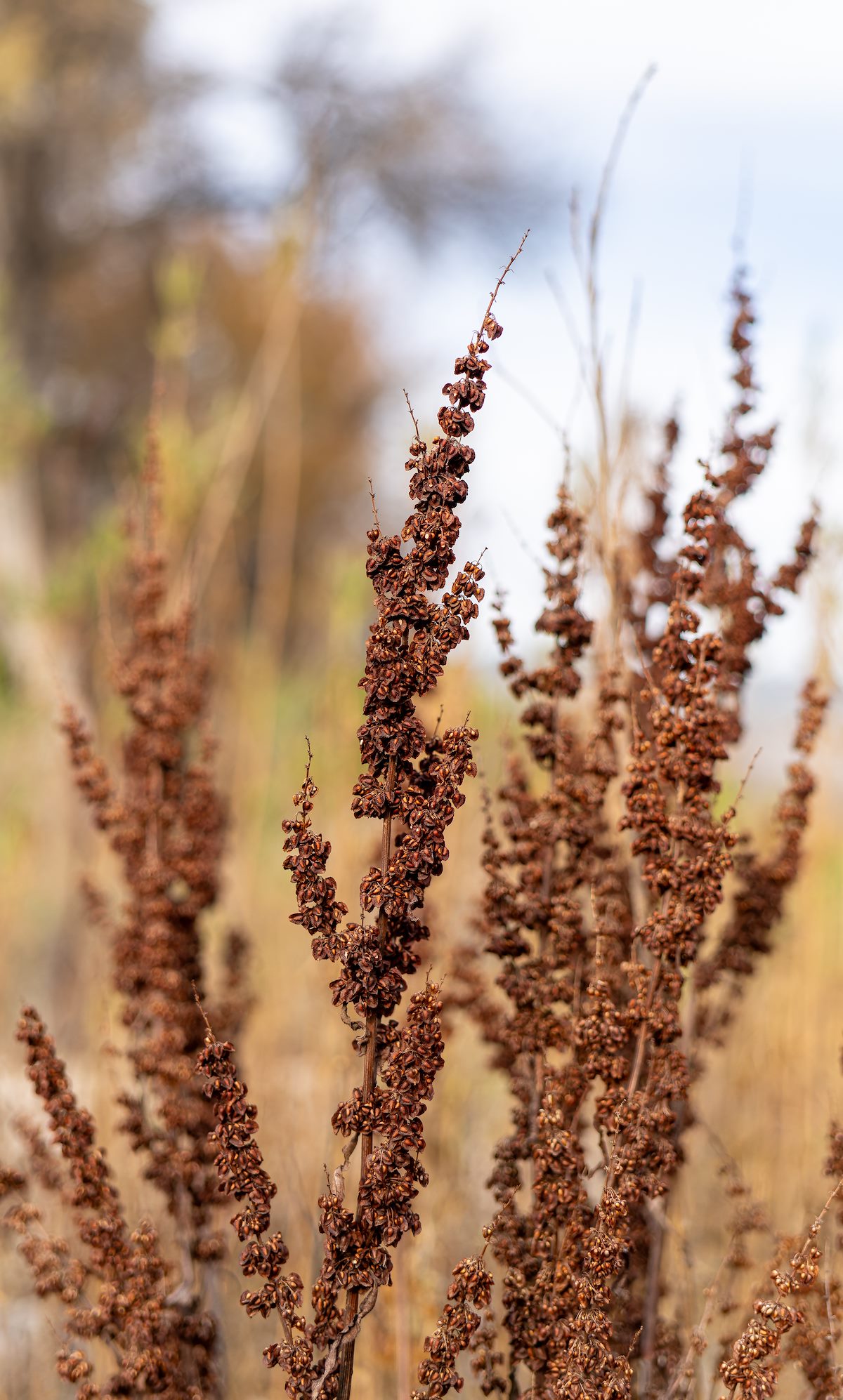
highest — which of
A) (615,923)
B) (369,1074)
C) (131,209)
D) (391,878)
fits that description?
(131,209)

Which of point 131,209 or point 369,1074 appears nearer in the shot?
point 369,1074

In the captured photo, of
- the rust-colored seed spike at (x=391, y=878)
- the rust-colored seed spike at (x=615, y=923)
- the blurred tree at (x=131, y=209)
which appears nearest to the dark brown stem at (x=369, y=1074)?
the rust-colored seed spike at (x=391, y=878)

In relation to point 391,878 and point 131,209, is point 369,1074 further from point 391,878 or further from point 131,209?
point 131,209

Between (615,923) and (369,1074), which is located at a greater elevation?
(615,923)

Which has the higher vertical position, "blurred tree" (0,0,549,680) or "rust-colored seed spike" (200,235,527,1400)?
"blurred tree" (0,0,549,680)

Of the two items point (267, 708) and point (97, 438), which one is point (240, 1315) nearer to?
point (267, 708)

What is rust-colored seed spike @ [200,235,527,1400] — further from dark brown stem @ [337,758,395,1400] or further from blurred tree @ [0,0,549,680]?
blurred tree @ [0,0,549,680]

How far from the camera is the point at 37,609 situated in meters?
4.79

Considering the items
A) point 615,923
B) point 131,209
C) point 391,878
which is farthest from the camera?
point 131,209

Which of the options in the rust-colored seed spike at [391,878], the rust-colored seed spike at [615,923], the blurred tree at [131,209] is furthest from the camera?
the blurred tree at [131,209]

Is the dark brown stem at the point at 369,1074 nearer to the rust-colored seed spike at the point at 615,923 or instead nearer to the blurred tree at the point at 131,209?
the rust-colored seed spike at the point at 615,923

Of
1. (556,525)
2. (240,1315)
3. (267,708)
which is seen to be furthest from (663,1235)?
(267,708)

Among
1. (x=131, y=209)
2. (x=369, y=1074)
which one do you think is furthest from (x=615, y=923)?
(x=131, y=209)

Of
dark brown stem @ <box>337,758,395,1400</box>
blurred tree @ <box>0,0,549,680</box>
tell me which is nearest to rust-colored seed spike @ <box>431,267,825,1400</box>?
dark brown stem @ <box>337,758,395,1400</box>
